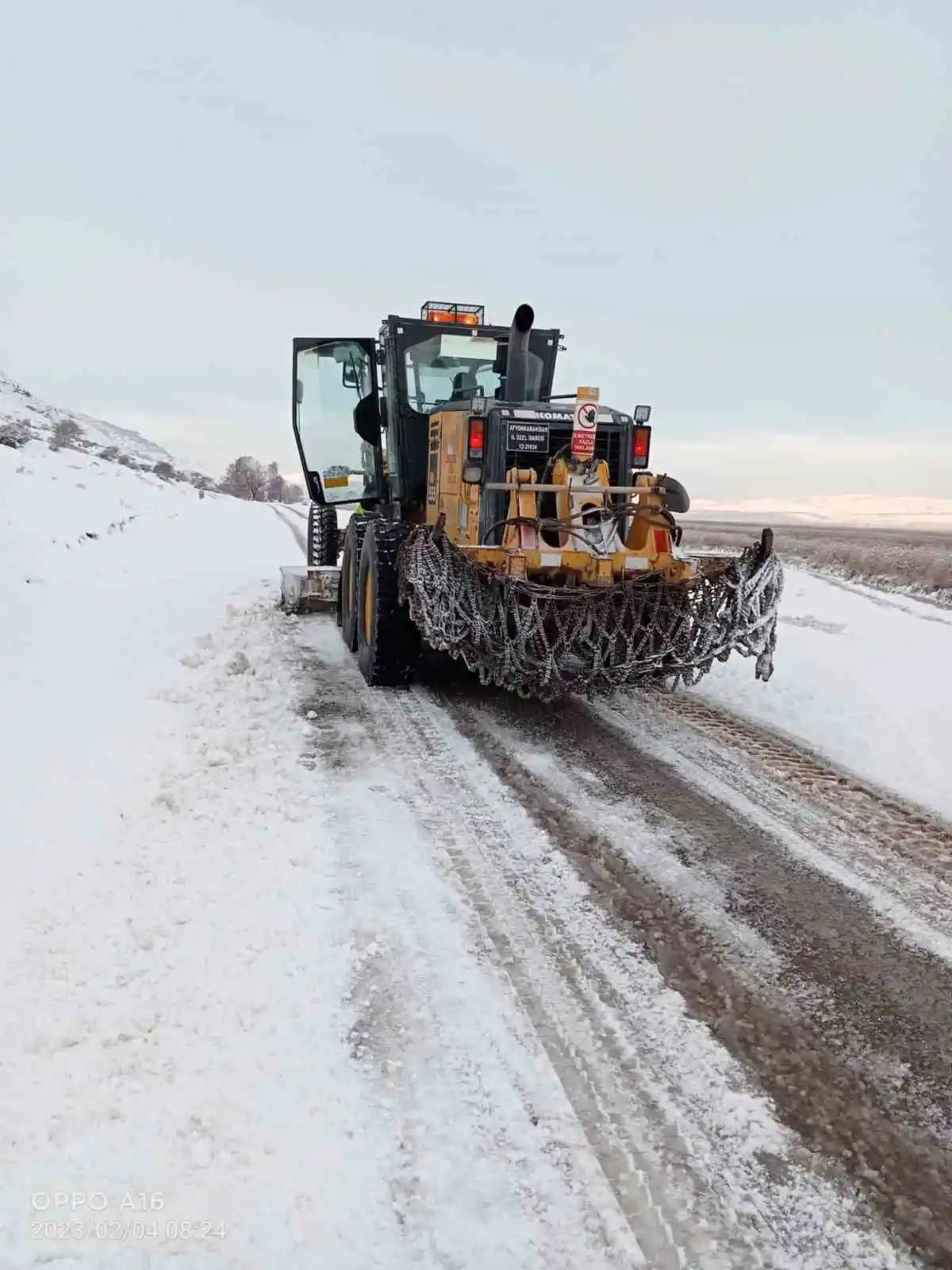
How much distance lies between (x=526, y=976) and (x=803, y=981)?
3.09 feet

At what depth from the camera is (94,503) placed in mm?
20938

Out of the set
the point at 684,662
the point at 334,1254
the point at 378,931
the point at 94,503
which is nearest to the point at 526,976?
the point at 378,931

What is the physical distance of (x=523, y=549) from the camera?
5.72m

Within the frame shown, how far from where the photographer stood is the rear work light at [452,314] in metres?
8.15

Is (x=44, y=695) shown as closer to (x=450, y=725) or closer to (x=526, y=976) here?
(x=450, y=725)

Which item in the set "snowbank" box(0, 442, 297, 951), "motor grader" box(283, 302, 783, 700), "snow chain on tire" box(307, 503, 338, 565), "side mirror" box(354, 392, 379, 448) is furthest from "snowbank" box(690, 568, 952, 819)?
"snow chain on tire" box(307, 503, 338, 565)

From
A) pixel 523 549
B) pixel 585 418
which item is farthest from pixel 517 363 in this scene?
pixel 523 549

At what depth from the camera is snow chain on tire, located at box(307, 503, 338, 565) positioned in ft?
36.3

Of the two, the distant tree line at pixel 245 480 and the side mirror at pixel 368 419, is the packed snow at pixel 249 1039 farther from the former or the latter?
the distant tree line at pixel 245 480

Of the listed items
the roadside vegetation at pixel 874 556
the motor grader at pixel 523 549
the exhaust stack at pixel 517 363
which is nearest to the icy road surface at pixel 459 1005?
the motor grader at pixel 523 549

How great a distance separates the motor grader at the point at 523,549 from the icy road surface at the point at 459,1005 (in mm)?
682

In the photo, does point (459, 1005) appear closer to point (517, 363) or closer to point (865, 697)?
point (865, 697)

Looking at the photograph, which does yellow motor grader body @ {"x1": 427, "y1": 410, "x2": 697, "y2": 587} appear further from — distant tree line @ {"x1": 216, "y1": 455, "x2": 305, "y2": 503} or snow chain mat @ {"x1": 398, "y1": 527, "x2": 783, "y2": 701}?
distant tree line @ {"x1": 216, "y1": 455, "x2": 305, "y2": 503}

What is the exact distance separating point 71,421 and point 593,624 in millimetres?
70961
